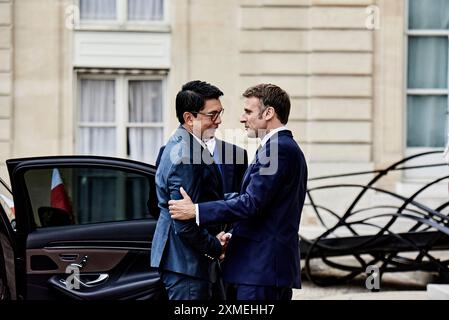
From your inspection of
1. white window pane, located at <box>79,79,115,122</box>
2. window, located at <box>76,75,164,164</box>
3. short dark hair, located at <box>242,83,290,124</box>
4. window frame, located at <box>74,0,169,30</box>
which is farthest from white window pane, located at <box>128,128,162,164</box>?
short dark hair, located at <box>242,83,290,124</box>

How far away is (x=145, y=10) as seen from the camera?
55.3ft

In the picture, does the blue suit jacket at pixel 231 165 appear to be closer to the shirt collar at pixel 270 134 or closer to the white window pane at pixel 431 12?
the shirt collar at pixel 270 134

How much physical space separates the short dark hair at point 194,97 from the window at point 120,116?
10.8 metres

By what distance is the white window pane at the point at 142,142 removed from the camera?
55.6 ft

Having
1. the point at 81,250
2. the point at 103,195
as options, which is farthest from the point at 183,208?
the point at 103,195

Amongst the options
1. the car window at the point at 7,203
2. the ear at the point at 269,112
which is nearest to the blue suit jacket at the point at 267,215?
the ear at the point at 269,112

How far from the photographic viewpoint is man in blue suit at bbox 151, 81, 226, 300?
19.0ft

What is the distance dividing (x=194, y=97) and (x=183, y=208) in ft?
2.08

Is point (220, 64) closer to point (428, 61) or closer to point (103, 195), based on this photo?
point (103, 195)

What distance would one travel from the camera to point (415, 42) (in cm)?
1697
